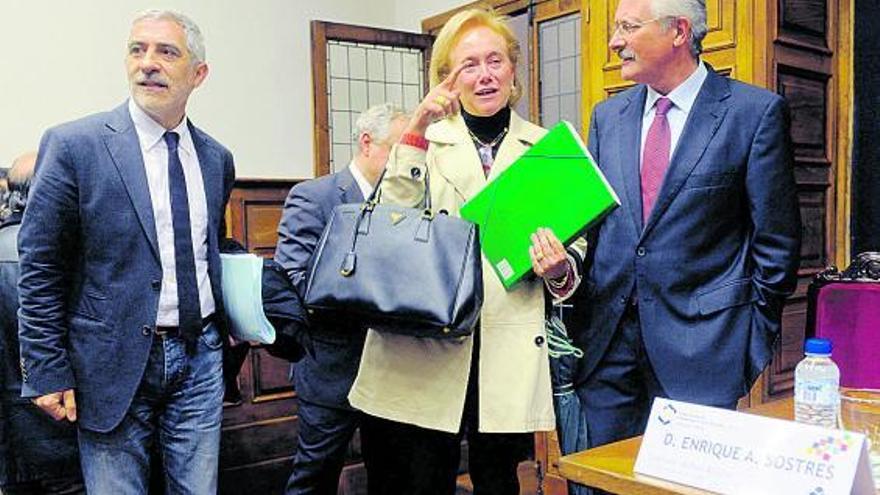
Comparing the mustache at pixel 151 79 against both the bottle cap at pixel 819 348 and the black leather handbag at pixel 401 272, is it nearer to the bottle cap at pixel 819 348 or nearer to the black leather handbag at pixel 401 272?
the black leather handbag at pixel 401 272

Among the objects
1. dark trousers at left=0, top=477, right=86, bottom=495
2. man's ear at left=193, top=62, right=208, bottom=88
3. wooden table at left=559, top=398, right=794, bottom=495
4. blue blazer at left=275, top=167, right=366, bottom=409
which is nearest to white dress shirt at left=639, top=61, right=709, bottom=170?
wooden table at left=559, top=398, right=794, bottom=495

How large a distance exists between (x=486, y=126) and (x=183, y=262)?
0.71 m

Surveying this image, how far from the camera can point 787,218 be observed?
62.4 inches

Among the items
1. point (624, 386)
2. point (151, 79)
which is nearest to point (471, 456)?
point (624, 386)

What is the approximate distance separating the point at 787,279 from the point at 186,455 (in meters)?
1.32

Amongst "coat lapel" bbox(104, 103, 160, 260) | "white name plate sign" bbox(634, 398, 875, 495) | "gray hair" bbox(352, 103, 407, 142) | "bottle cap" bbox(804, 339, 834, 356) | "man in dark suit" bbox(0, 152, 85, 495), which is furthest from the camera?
"gray hair" bbox(352, 103, 407, 142)

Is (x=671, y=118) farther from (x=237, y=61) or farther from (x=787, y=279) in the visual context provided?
(x=237, y=61)

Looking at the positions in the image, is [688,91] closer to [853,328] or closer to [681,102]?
[681,102]

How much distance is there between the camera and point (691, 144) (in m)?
1.60

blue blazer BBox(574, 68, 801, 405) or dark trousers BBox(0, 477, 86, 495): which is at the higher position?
blue blazer BBox(574, 68, 801, 405)

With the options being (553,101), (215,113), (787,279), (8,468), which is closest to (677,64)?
(787,279)

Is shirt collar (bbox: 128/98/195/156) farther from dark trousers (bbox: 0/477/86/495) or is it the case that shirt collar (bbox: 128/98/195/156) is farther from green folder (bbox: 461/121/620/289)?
dark trousers (bbox: 0/477/86/495)

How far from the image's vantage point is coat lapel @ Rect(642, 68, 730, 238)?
62.5 inches

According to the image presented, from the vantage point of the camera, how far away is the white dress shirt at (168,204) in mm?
1745
